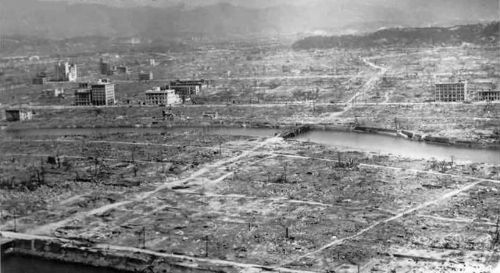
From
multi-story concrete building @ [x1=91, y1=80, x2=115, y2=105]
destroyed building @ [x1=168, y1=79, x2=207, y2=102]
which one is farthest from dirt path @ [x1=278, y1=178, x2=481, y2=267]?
multi-story concrete building @ [x1=91, y1=80, x2=115, y2=105]

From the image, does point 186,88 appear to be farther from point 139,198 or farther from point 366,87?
point 139,198

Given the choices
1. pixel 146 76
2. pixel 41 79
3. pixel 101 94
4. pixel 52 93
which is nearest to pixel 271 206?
pixel 101 94

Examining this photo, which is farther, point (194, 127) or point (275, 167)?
point (194, 127)

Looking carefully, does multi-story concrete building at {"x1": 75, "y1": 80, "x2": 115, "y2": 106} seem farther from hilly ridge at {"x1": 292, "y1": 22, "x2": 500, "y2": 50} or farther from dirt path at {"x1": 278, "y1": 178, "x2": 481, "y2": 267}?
hilly ridge at {"x1": 292, "y1": 22, "x2": 500, "y2": 50}

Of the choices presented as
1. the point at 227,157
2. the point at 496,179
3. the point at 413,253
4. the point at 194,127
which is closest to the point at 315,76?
the point at 194,127

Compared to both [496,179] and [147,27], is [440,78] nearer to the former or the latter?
[147,27]

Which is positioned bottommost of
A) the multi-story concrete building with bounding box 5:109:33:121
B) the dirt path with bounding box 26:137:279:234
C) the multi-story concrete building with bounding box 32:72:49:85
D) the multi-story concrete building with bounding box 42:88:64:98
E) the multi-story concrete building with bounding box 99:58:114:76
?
the dirt path with bounding box 26:137:279:234
